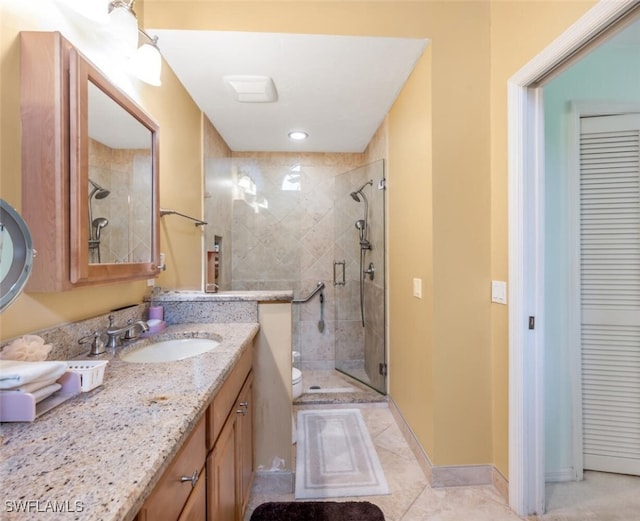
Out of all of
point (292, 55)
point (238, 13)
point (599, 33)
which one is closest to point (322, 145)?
point (292, 55)

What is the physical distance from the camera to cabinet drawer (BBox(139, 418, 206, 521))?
0.60 meters

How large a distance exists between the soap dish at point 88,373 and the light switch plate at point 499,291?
1.72m

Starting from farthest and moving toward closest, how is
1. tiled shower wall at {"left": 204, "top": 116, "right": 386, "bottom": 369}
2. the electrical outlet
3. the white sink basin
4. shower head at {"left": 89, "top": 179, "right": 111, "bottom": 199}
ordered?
tiled shower wall at {"left": 204, "top": 116, "right": 386, "bottom": 369} < the electrical outlet < the white sink basin < shower head at {"left": 89, "top": 179, "right": 111, "bottom": 199}

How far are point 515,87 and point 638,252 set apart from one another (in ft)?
3.74

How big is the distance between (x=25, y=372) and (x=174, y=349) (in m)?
0.74

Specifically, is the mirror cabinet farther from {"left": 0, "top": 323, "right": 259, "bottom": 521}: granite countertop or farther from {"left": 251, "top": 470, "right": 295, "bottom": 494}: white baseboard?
{"left": 251, "top": 470, "right": 295, "bottom": 494}: white baseboard

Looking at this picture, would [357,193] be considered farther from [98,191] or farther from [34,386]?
[34,386]

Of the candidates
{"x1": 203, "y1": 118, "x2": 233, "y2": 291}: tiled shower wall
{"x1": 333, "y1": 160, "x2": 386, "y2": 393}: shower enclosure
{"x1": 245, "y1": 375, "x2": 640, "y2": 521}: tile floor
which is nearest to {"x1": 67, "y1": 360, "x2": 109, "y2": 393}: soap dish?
{"x1": 245, "y1": 375, "x2": 640, "y2": 521}: tile floor

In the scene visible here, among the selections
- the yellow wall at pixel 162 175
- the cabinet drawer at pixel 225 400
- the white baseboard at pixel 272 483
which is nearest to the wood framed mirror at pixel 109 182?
the yellow wall at pixel 162 175

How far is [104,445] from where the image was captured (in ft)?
1.93

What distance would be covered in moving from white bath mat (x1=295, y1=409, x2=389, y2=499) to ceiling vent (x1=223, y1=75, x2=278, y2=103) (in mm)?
2379

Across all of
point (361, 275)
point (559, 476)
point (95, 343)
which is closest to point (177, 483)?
point (95, 343)

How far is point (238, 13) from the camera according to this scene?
163cm

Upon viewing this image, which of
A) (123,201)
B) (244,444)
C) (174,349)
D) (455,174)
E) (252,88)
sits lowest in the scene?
(244,444)
